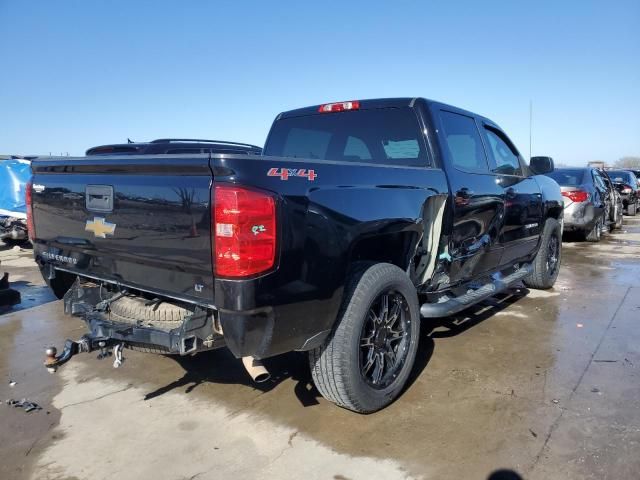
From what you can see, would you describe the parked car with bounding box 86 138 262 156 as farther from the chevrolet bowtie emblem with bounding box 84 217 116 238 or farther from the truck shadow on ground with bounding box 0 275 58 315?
the chevrolet bowtie emblem with bounding box 84 217 116 238

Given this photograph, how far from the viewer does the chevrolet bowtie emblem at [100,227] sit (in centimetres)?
298

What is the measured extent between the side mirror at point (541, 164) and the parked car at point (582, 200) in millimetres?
5203

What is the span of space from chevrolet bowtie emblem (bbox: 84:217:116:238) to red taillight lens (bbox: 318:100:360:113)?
2.26 m

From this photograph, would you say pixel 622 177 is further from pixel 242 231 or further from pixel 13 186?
pixel 242 231

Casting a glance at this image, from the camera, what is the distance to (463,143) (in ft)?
14.5

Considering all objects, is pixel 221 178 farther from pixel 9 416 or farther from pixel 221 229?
pixel 9 416

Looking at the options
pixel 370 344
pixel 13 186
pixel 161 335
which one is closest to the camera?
pixel 161 335

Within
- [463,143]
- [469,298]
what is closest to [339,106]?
[463,143]

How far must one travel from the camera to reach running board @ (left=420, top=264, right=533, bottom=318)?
3.74 m

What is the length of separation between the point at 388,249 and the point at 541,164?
9.25 ft

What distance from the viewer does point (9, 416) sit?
10.8ft

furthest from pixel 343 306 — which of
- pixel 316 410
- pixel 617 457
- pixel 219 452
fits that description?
pixel 617 457

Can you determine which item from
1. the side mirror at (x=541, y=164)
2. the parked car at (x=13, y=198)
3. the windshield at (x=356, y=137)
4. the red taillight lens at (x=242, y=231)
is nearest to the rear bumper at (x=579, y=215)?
the side mirror at (x=541, y=164)

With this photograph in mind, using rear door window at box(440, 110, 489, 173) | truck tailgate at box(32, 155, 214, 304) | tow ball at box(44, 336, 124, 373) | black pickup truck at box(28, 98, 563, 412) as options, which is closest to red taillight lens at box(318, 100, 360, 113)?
black pickup truck at box(28, 98, 563, 412)
